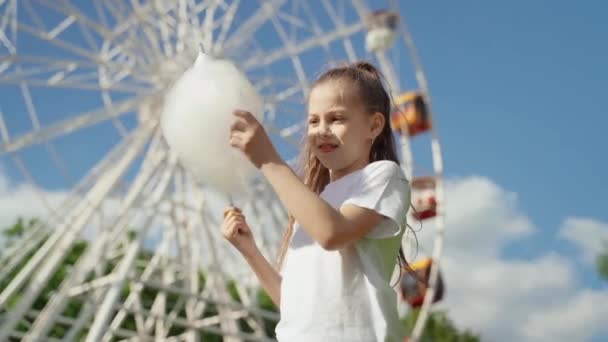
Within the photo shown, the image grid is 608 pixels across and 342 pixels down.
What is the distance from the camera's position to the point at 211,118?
6.84 ft

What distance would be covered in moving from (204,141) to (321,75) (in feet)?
1.11

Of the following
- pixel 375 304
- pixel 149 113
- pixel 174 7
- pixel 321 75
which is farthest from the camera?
pixel 174 7

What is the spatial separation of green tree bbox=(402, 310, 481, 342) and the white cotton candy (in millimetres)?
31500

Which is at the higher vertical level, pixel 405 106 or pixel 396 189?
pixel 405 106

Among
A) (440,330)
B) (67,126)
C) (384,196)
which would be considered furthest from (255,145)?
(440,330)

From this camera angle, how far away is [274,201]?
48.5 ft

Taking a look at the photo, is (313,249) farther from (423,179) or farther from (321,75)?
(423,179)

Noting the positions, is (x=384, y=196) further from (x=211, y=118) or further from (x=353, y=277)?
(x=211, y=118)

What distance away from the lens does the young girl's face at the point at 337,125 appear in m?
1.92

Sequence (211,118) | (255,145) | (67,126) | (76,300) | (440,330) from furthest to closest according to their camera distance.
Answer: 1. (440,330)
2. (76,300)
3. (67,126)
4. (211,118)
5. (255,145)

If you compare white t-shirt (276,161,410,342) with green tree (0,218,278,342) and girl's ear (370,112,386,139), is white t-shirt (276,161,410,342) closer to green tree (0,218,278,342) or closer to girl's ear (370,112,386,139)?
girl's ear (370,112,386,139)

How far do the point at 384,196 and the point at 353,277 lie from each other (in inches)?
7.5

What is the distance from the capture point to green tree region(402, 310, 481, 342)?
33344 millimetres

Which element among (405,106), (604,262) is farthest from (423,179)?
(604,262)
